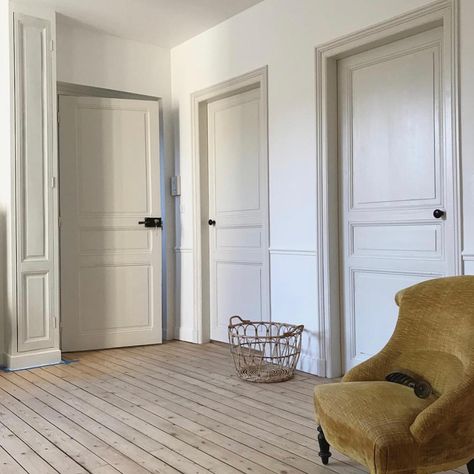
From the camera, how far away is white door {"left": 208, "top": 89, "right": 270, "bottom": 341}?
14.3 ft

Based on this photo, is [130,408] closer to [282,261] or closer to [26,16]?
[282,261]

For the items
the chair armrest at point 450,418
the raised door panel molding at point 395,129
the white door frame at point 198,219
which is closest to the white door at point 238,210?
the white door frame at point 198,219

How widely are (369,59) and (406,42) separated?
0.28 meters

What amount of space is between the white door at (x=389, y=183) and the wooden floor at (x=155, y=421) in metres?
0.64

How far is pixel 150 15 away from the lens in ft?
14.4

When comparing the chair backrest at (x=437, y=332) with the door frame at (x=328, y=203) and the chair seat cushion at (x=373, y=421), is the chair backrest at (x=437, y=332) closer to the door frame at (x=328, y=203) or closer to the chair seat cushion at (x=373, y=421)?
the chair seat cushion at (x=373, y=421)

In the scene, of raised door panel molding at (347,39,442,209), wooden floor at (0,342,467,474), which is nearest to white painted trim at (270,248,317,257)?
raised door panel molding at (347,39,442,209)

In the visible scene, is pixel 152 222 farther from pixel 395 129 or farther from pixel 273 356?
pixel 395 129

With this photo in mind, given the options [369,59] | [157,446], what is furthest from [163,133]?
[157,446]

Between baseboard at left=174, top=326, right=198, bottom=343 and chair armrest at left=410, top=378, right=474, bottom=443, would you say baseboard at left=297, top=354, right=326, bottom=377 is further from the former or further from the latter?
chair armrest at left=410, top=378, right=474, bottom=443

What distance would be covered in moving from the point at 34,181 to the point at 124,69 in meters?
1.37

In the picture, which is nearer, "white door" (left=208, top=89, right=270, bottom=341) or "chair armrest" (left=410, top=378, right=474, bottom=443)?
"chair armrest" (left=410, top=378, right=474, bottom=443)

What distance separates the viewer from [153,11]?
4305mm

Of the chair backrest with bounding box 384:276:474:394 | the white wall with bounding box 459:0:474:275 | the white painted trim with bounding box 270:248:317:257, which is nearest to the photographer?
the chair backrest with bounding box 384:276:474:394
